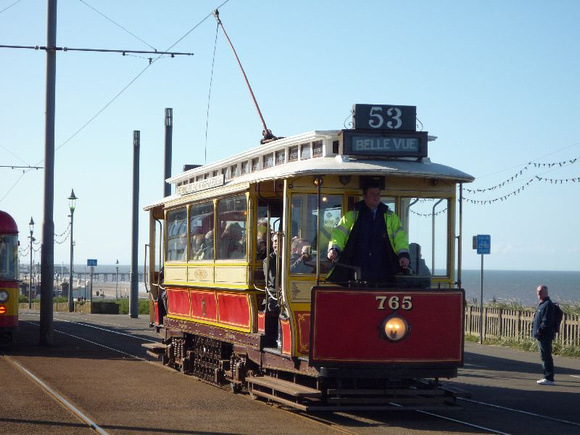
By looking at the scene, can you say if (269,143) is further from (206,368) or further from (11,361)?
(11,361)

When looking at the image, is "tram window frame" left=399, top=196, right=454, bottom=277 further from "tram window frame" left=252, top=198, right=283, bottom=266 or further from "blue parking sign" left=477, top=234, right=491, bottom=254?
"blue parking sign" left=477, top=234, right=491, bottom=254

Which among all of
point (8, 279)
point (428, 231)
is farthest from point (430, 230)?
point (8, 279)

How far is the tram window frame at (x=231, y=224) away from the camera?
548 inches

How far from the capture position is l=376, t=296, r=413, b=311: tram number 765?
1183 centimetres

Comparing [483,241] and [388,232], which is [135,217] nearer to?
[483,241]

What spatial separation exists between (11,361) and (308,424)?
9.18 metres

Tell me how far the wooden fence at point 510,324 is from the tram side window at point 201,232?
11222mm

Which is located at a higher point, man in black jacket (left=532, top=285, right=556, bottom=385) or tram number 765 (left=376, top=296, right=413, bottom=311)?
tram number 765 (left=376, top=296, right=413, bottom=311)

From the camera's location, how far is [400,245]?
12250 millimetres

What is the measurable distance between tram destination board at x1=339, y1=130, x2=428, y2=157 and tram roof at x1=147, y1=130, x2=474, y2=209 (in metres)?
0.09

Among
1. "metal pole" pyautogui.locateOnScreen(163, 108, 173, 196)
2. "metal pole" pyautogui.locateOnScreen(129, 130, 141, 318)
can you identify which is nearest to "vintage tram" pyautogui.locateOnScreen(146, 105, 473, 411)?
"metal pole" pyautogui.locateOnScreen(163, 108, 173, 196)

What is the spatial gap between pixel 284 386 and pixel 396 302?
163 centimetres

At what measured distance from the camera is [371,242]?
40.0 feet

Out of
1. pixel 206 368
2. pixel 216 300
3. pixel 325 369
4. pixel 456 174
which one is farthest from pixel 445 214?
pixel 206 368
